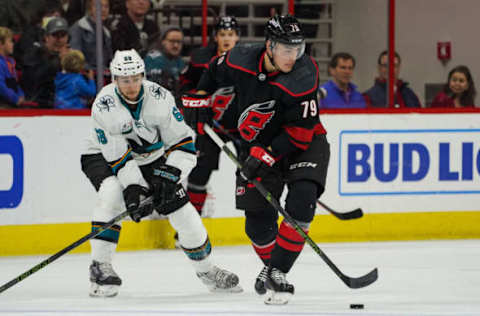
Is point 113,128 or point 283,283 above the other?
point 113,128

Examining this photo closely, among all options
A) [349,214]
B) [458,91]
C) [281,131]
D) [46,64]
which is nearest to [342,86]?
[458,91]

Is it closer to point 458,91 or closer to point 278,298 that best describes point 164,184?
point 278,298

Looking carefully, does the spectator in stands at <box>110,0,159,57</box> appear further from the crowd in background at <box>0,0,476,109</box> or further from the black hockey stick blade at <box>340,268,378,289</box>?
the black hockey stick blade at <box>340,268,378,289</box>

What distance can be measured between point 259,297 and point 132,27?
2.17 metres

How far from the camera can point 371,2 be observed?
19.5ft

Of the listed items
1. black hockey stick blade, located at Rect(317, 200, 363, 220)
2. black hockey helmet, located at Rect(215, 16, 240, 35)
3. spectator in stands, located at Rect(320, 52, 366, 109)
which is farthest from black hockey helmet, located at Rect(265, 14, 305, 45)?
spectator in stands, located at Rect(320, 52, 366, 109)

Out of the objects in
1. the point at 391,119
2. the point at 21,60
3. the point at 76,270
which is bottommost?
the point at 76,270

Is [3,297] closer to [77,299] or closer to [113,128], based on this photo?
[77,299]

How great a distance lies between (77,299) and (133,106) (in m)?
Answer: 0.89

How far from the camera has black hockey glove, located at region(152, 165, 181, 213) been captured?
3.85m

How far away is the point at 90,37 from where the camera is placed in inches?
215

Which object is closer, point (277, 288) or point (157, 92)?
point (277, 288)

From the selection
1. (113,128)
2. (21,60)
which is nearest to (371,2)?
(21,60)

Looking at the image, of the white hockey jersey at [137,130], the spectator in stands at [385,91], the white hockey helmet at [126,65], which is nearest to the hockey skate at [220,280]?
the white hockey jersey at [137,130]
